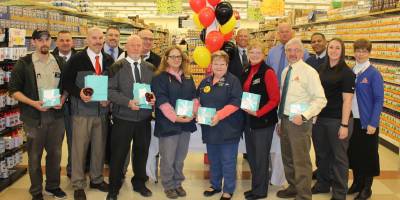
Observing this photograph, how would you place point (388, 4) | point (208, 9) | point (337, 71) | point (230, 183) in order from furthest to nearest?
point (388, 4)
point (208, 9)
point (230, 183)
point (337, 71)

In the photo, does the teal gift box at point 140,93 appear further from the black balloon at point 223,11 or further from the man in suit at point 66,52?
the black balloon at point 223,11

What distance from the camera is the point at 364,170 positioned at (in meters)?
4.21

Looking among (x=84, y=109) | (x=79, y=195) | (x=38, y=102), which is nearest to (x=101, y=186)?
(x=79, y=195)

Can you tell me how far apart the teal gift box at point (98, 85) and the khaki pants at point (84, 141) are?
33 centimetres

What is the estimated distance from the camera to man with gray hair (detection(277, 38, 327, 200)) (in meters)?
3.60

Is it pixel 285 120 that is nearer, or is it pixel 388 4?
pixel 285 120

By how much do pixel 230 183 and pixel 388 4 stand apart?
15.6 feet

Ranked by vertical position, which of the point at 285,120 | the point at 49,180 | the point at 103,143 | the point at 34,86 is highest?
the point at 34,86

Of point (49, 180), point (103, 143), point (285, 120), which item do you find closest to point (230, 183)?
point (285, 120)

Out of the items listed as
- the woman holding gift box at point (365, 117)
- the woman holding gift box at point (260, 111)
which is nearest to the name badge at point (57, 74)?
the woman holding gift box at point (260, 111)

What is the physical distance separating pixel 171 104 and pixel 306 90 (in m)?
1.34

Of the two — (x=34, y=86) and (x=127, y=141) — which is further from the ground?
(x=34, y=86)

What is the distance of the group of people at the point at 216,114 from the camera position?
379 centimetres

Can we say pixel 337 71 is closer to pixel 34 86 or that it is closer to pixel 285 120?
pixel 285 120
